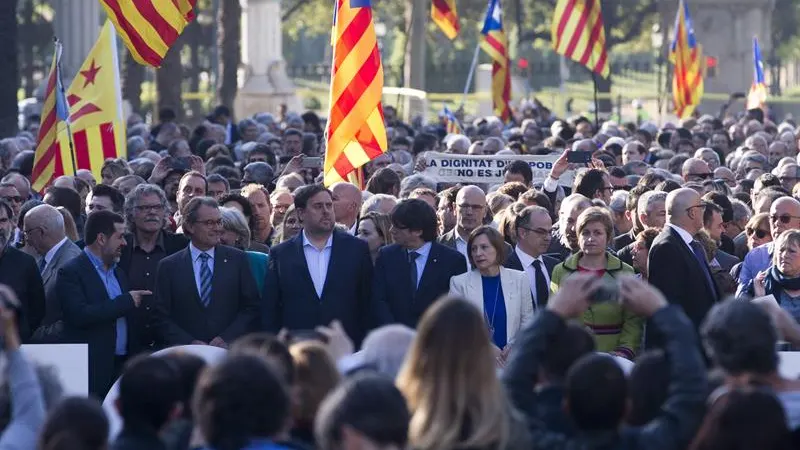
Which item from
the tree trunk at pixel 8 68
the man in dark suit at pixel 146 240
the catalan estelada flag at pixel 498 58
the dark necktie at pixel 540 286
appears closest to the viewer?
the dark necktie at pixel 540 286

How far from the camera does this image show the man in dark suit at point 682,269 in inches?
417

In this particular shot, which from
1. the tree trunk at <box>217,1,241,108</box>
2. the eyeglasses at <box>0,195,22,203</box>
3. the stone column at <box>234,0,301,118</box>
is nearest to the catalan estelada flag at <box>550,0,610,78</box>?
the tree trunk at <box>217,1,241,108</box>

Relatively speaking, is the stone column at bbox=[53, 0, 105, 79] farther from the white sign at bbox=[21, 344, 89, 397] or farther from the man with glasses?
the white sign at bbox=[21, 344, 89, 397]

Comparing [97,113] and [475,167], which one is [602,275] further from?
[97,113]

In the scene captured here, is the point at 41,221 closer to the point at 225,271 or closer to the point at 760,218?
the point at 225,271

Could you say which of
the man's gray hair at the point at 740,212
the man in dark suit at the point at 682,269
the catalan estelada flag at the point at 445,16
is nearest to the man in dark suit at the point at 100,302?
the man in dark suit at the point at 682,269

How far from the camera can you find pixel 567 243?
12109mm

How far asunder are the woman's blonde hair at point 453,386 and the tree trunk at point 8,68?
19.1 meters

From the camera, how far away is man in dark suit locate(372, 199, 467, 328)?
10.7 m

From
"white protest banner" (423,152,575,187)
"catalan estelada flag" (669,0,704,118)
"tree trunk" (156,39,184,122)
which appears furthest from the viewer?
"tree trunk" (156,39,184,122)

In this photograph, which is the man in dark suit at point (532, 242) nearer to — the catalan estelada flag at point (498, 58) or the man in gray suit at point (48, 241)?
the man in gray suit at point (48, 241)

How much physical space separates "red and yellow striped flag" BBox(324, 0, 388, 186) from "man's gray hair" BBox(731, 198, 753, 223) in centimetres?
260

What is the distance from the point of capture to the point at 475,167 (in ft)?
53.5

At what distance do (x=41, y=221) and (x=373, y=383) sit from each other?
248 inches
